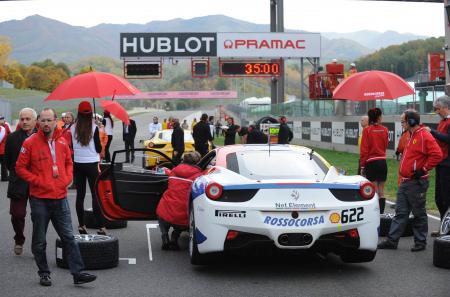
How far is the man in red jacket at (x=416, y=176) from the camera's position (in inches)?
353

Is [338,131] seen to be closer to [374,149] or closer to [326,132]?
[326,132]

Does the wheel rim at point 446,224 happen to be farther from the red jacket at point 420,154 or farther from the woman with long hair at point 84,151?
the woman with long hair at point 84,151

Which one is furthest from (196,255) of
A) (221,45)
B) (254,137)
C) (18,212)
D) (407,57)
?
(407,57)

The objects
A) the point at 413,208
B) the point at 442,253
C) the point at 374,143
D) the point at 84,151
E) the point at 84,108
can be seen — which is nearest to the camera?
the point at 442,253

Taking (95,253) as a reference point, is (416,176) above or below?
above

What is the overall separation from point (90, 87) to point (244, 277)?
409 cm

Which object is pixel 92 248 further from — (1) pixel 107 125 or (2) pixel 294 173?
(1) pixel 107 125

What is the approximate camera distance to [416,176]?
29.6ft

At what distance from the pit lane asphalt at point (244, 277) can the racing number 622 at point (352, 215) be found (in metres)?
0.55

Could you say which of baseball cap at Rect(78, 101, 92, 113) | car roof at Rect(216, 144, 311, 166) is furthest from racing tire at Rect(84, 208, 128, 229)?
car roof at Rect(216, 144, 311, 166)

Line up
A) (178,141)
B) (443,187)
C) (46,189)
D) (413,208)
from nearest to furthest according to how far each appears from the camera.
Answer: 1. (46,189)
2. (413,208)
3. (443,187)
4. (178,141)

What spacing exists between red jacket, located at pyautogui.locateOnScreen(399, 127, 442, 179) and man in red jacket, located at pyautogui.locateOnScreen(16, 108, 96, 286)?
3.80m

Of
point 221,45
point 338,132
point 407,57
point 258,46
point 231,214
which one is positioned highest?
point 407,57

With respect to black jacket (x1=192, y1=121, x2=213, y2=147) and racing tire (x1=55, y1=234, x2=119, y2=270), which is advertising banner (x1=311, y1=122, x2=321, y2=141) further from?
racing tire (x1=55, y1=234, x2=119, y2=270)
